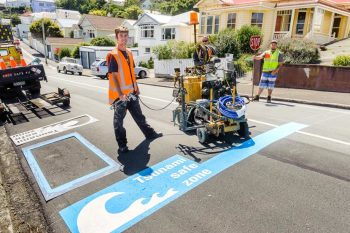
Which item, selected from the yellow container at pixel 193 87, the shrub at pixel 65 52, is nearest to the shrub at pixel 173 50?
the yellow container at pixel 193 87

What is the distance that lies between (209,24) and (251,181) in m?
27.1

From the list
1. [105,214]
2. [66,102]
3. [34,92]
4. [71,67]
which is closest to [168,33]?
[71,67]

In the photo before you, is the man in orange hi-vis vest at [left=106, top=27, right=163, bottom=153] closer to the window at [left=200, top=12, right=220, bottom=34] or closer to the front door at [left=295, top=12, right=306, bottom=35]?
the front door at [left=295, top=12, right=306, bottom=35]

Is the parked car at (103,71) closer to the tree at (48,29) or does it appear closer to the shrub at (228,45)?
the shrub at (228,45)

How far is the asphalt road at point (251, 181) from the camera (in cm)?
327

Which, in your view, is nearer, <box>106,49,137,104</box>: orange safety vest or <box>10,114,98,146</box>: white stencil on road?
<box>106,49,137,104</box>: orange safety vest

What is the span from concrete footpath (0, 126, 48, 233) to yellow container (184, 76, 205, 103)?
12.5ft

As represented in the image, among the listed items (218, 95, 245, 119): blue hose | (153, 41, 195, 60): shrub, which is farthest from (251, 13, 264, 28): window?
(218, 95, 245, 119): blue hose

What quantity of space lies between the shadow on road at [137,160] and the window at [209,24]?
2482cm

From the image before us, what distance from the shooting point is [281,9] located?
2434 centimetres

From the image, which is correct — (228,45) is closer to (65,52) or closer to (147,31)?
(147,31)

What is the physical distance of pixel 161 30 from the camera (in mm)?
34469

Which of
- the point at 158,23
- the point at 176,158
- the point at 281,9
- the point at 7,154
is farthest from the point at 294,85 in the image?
the point at 158,23

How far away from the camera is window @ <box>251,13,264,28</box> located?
25078 mm
